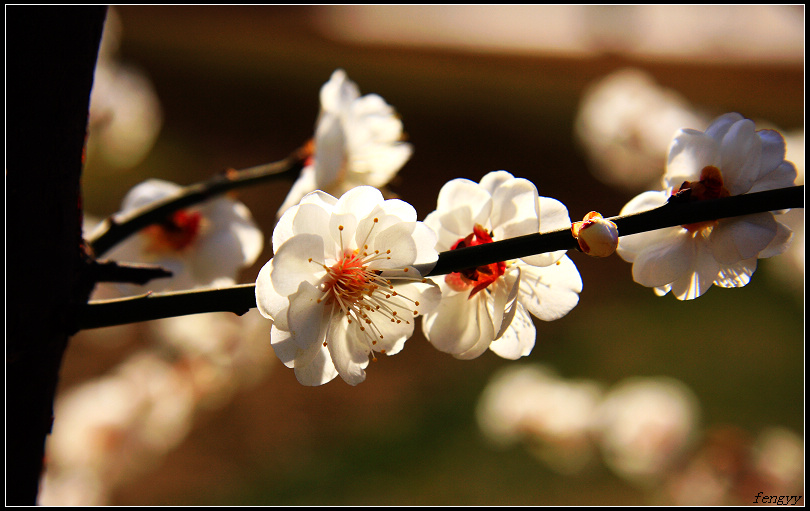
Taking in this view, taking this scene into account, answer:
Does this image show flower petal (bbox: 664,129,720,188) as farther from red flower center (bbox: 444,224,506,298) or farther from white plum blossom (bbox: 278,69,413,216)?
white plum blossom (bbox: 278,69,413,216)

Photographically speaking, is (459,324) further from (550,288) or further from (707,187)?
(707,187)

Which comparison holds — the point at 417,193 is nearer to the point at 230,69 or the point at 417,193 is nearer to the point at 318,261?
the point at 230,69

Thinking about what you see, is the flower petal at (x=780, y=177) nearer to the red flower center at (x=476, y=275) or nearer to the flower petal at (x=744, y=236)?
the flower petal at (x=744, y=236)

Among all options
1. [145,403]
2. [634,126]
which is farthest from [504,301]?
[634,126]


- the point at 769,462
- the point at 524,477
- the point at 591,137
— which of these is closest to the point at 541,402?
the point at 524,477

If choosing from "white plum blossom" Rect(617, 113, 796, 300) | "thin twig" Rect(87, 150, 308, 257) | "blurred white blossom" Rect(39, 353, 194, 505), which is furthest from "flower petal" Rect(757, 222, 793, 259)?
"blurred white blossom" Rect(39, 353, 194, 505)

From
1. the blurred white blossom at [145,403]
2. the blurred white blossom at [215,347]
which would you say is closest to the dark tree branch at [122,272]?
the blurred white blossom at [215,347]
